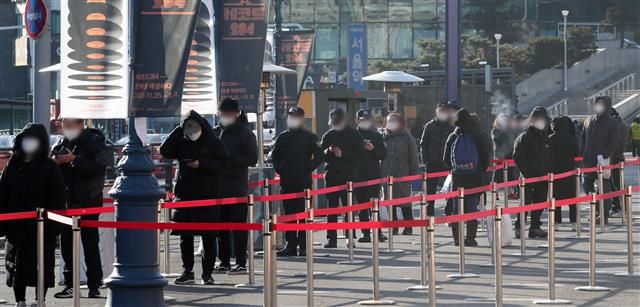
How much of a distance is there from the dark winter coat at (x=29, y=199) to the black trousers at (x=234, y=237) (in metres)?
3.42

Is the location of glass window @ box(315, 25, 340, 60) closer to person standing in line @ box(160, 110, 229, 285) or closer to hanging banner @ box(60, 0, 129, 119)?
person standing in line @ box(160, 110, 229, 285)

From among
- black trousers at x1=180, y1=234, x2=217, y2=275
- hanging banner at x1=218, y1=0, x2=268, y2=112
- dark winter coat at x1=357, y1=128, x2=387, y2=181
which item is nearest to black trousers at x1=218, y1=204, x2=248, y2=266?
black trousers at x1=180, y1=234, x2=217, y2=275

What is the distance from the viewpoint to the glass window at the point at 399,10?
352 feet

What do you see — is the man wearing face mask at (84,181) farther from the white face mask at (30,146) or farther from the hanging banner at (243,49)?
the hanging banner at (243,49)

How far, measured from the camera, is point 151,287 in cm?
1284

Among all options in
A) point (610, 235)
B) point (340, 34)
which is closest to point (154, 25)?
point (610, 235)

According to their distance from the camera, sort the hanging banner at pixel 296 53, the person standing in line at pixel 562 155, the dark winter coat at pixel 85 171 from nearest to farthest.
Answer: the dark winter coat at pixel 85 171, the person standing in line at pixel 562 155, the hanging banner at pixel 296 53

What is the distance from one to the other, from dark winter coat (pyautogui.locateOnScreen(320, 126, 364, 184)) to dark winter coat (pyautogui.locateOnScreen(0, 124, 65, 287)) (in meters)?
7.53

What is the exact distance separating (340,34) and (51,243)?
92.5 metres

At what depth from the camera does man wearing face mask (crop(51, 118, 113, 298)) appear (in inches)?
585

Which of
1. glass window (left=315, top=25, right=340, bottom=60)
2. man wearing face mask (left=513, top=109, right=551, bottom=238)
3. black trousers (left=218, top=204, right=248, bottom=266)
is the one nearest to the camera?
black trousers (left=218, top=204, right=248, bottom=266)

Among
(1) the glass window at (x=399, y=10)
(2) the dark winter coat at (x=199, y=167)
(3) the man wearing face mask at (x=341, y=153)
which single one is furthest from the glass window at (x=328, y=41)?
(2) the dark winter coat at (x=199, y=167)

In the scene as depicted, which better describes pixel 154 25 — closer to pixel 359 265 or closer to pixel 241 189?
pixel 241 189

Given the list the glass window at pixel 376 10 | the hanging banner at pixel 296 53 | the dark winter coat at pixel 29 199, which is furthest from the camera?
the glass window at pixel 376 10
